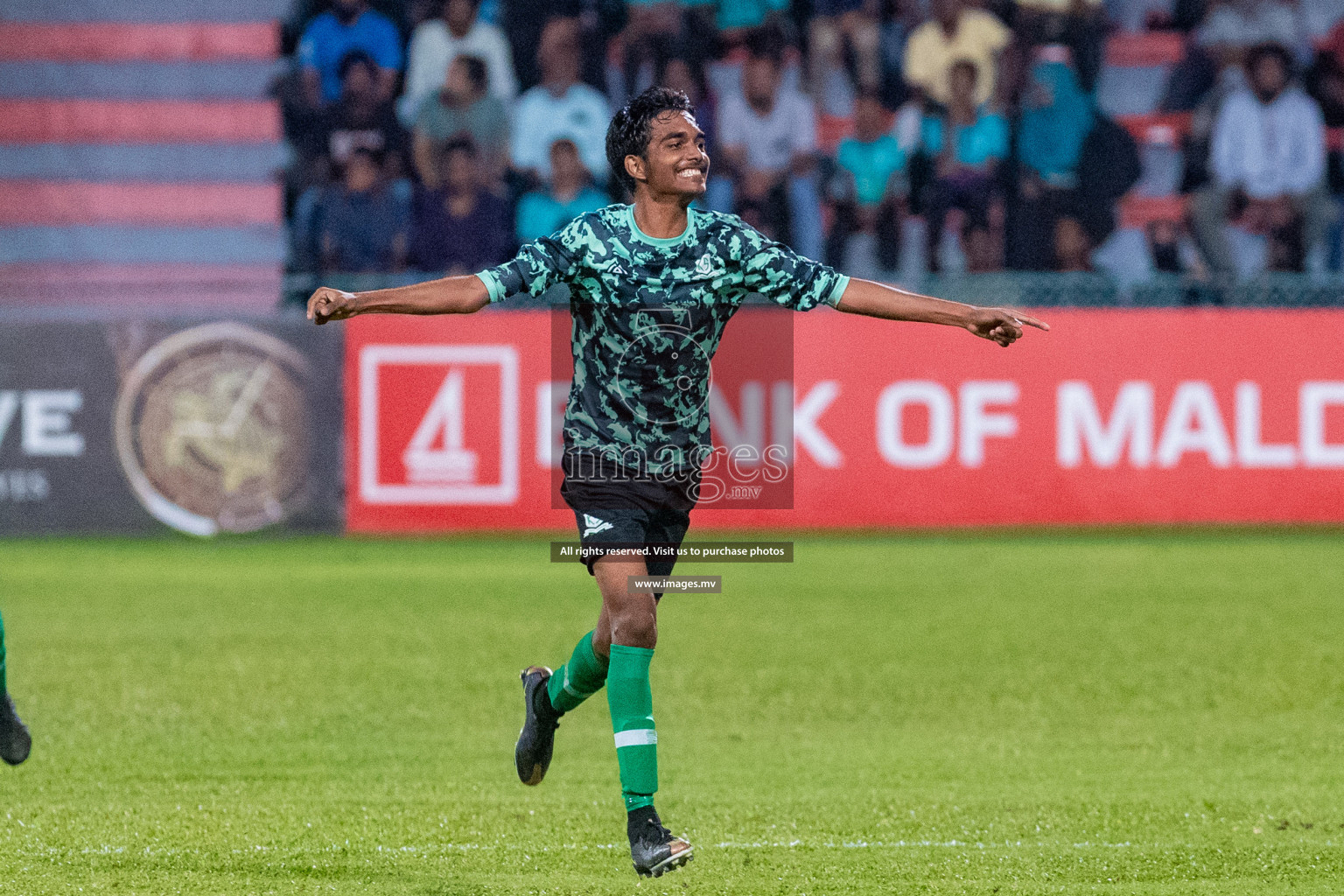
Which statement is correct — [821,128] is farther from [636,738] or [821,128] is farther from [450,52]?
[636,738]

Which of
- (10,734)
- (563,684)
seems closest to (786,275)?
(563,684)

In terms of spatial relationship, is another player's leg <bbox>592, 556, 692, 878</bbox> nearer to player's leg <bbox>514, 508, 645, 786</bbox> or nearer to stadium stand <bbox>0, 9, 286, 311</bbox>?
player's leg <bbox>514, 508, 645, 786</bbox>

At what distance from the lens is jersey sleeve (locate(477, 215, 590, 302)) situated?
520 centimetres

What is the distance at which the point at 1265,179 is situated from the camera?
1570 cm

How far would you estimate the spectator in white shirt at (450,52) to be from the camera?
16125mm

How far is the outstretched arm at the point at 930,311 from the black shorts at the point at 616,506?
70cm

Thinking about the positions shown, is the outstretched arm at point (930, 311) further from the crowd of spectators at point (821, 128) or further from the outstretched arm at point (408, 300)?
the crowd of spectators at point (821, 128)

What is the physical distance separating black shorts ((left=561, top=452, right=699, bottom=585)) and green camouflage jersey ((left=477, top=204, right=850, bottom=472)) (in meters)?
0.05

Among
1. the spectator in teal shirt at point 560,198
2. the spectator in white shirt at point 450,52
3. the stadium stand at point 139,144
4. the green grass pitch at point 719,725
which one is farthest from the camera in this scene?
the stadium stand at point 139,144

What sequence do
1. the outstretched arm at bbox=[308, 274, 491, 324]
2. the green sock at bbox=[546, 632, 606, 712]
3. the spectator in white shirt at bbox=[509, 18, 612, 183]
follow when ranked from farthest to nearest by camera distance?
1. the spectator in white shirt at bbox=[509, 18, 612, 183]
2. the green sock at bbox=[546, 632, 606, 712]
3. the outstretched arm at bbox=[308, 274, 491, 324]

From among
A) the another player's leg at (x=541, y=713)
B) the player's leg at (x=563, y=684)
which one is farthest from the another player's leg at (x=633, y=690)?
the another player's leg at (x=541, y=713)

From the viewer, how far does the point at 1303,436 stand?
13.8 metres

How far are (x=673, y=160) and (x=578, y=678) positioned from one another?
1599 millimetres

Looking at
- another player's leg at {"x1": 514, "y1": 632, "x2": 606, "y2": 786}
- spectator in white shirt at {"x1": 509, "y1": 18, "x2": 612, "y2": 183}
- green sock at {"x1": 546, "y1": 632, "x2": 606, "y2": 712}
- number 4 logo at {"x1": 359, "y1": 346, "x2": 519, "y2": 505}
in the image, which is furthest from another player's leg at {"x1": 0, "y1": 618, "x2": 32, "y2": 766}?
spectator in white shirt at {"x1": 509, "y1": 18, "x2": 612, "y2": 183}
